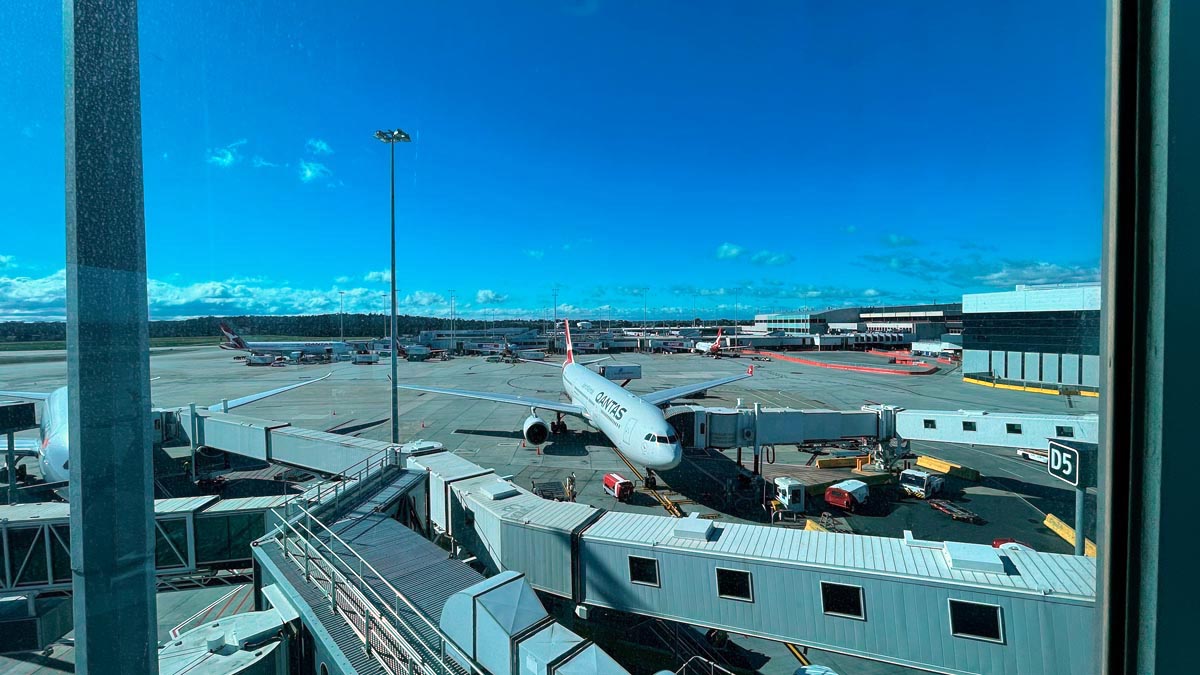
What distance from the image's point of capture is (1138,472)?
63.8 inches

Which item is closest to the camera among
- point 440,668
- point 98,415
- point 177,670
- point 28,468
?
point 98,415


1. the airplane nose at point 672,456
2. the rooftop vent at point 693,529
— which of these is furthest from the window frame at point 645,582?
the airplane nose at point 672,456

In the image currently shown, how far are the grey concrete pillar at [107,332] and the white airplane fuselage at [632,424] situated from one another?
1526cm

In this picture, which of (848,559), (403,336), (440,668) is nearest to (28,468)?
(440,668)

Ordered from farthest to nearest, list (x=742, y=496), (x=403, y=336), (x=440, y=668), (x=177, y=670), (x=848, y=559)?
1. (x=403, y=336)
2. (x=742, y=496)
3. (x=848, y=559)
4. (x=177, y=670)
5. (x=440, y=668)

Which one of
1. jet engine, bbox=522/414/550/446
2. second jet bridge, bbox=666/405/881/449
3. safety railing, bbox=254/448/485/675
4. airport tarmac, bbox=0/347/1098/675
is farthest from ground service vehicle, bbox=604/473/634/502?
safety railing, bbox=254/448/485/675

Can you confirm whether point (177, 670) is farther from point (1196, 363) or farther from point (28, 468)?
point (28, 468)

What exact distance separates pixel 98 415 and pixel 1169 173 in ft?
12.5

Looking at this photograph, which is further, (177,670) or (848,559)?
(848,559)

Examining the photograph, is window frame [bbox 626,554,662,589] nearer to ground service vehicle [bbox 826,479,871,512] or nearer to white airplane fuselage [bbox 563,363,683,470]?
white airplane fuselage [bbox 563,363,683,470]

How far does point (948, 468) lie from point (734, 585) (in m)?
19.5

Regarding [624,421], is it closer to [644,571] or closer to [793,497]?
[793,497]

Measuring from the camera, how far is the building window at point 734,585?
8577 millimetres

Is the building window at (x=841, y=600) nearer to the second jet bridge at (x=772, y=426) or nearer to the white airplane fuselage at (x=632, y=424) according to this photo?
the white airplane fuselage at (x=632, y=424)
